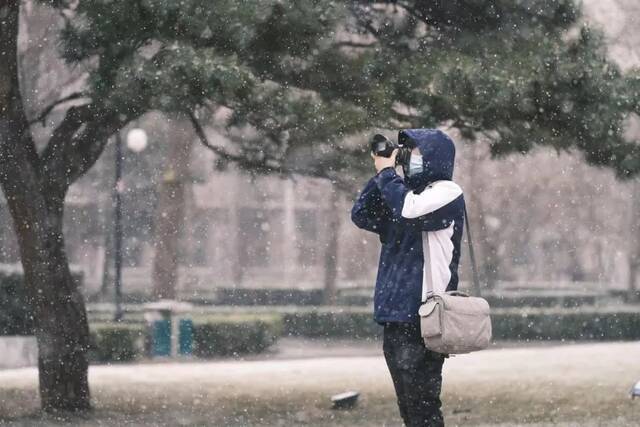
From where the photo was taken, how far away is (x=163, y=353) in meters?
19.4

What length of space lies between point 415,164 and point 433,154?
0.30ft

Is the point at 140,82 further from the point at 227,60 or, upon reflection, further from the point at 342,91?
the point at 342,91

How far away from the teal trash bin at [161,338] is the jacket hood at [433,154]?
14.4 m

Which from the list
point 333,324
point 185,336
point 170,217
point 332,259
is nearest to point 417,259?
point 185,336

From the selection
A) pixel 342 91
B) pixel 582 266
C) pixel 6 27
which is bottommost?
pixel 582 266

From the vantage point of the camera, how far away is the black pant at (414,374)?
16.7 ft

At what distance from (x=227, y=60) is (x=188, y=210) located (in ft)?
86.5

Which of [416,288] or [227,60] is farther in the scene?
[227,60]

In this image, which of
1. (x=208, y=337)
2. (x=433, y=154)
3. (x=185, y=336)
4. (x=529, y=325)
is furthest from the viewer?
(x=529, y=325)

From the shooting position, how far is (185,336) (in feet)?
65.1

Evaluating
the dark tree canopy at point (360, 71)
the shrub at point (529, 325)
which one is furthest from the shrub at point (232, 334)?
the dark tree canopy at point (360, 71)

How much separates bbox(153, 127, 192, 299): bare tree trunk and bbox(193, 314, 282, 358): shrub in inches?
129

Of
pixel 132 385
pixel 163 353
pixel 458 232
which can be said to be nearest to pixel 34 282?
pixel 132 385

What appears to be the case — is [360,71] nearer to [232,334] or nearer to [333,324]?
[232,334]
